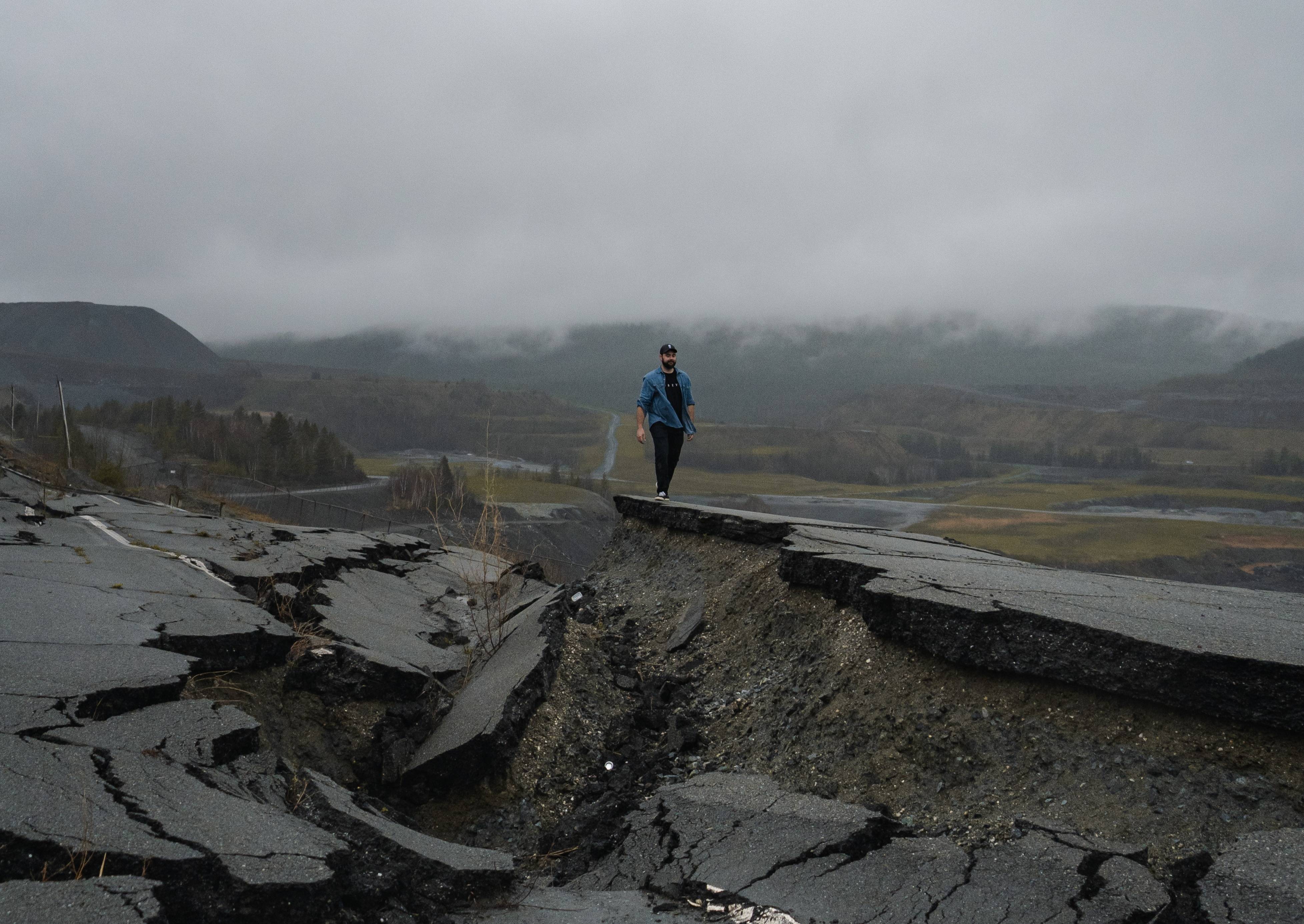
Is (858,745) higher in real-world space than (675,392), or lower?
lower

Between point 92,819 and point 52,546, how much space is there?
725 centimetres

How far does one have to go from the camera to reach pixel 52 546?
26.7 ft

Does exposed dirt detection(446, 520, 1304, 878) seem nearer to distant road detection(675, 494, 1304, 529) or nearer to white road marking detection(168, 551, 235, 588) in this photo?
white road marking detection(168, 551, 235, 588)

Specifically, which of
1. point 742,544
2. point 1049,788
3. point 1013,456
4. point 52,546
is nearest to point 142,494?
point 52,546

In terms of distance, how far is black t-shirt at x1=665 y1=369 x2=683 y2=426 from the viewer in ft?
33.2

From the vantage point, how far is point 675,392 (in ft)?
33.3

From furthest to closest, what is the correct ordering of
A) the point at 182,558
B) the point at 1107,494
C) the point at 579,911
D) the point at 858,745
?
the point at 1107,494 < the point at 182,558 < the point at 858,745 < the point at 579,911

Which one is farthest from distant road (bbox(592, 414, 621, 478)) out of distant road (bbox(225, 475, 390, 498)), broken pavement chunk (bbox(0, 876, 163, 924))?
broken pavement chunk (bbox(0, 876, 163, 924))

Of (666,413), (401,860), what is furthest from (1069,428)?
(401,860)

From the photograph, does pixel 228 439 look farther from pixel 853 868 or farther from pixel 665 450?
pixel 853 868

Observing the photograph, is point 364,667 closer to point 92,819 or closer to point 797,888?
point 92,819

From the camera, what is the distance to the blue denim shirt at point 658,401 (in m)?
9.90

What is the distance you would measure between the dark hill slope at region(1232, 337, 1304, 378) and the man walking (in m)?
187

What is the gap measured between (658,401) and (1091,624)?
22.1 ft
